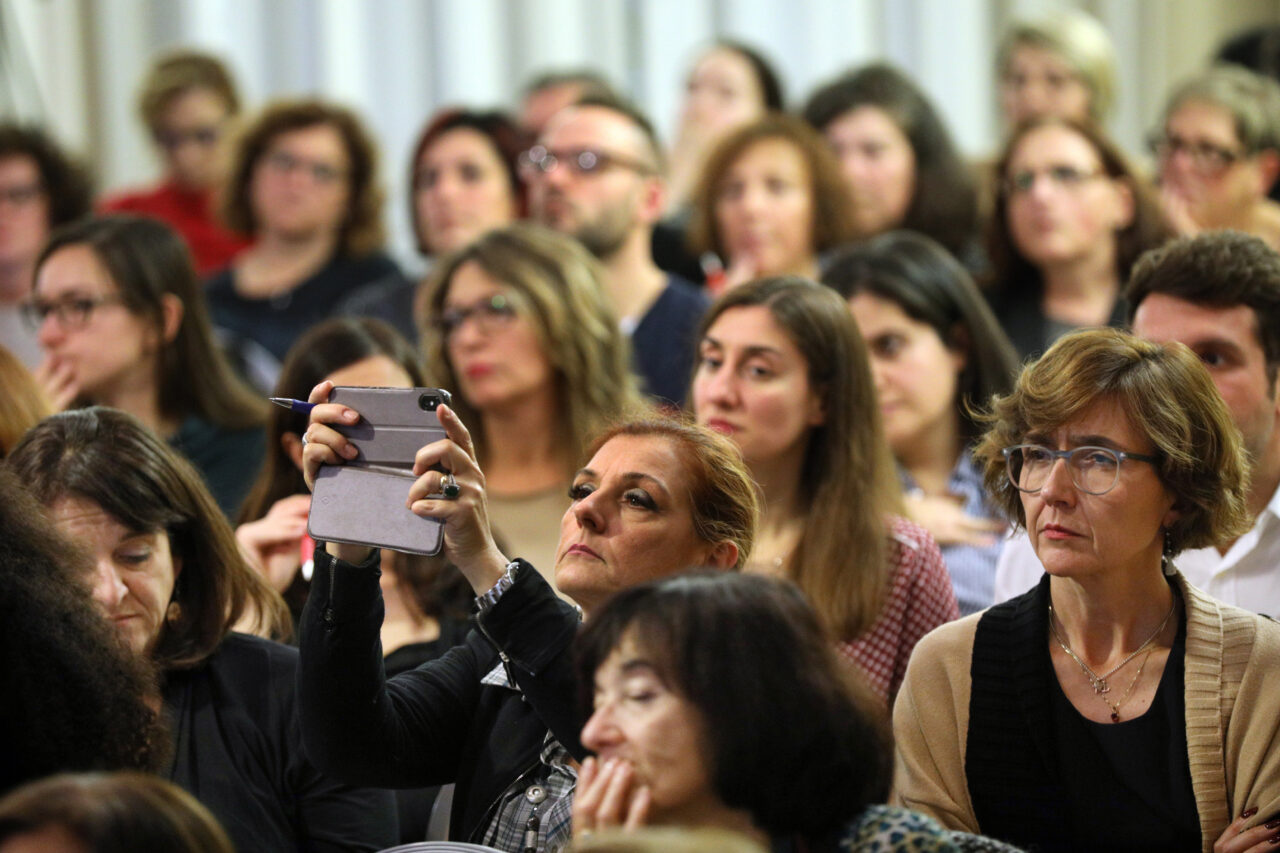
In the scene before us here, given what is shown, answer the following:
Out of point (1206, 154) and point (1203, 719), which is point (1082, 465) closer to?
point (1203, 719)

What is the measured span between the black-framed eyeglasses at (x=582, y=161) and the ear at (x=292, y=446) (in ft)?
4.67

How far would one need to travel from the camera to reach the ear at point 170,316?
348 centimetres

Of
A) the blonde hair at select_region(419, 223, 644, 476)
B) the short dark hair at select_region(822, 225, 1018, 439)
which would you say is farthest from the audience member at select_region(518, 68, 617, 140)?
the short dark hair at select_region(822, 225, 1018, 439)

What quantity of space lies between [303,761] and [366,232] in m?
2.62

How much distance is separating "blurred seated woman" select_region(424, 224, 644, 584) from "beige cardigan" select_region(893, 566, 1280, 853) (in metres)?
1.25

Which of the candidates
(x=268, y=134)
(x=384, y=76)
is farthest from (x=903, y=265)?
(x=384, y=76)

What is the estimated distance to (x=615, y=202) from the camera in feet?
13.2

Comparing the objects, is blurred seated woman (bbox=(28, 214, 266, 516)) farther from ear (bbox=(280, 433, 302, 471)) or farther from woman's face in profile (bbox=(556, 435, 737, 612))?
woman's face in profile (bbox=(556, 435, 737, 612))

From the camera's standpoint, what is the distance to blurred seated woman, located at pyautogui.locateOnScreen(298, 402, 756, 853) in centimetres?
189

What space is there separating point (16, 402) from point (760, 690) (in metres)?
1.68

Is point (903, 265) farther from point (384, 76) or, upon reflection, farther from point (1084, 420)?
point (384, 76)

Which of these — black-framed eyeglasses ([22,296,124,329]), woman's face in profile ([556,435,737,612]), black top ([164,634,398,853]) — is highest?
black-framed eyeglasses ([22,296,124,329])

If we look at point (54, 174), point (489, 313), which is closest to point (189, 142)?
point (54, 174)

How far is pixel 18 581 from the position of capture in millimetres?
1833
